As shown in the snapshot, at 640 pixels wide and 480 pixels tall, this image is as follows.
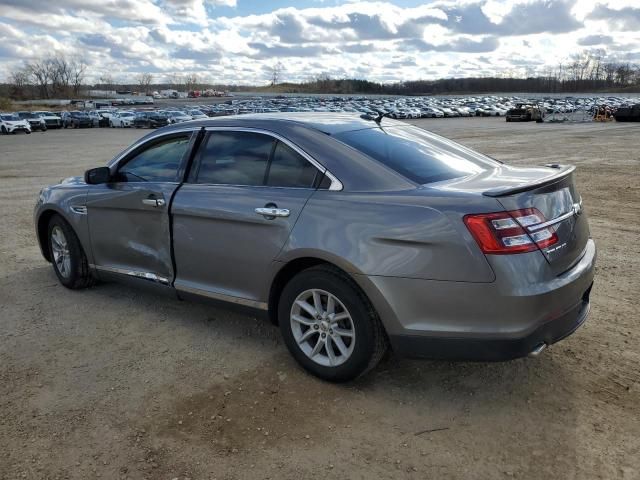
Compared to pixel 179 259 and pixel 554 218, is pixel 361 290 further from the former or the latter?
pixel 179 259

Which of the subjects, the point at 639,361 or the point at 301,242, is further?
the point at 639,361

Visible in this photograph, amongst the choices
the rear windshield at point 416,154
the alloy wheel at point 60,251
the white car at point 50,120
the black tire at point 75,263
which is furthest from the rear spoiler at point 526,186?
the white car at point 50,120

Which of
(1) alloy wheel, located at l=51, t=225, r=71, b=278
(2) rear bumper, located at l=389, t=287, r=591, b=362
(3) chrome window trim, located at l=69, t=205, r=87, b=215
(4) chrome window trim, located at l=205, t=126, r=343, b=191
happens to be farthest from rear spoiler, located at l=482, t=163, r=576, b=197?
(1) alloy wheel, located at l=51, t=225, r=71, b=278

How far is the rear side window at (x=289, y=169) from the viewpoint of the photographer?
362 centimetres

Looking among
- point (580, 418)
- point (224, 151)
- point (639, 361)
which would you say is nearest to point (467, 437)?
point (580, 418)

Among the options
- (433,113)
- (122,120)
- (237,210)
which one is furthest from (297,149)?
(433,113)

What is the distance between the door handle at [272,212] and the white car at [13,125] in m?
46.6

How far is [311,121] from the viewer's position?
397cm

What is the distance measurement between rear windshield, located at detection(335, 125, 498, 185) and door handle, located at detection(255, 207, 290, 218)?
0.59 m

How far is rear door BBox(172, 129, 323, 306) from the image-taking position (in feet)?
12.0

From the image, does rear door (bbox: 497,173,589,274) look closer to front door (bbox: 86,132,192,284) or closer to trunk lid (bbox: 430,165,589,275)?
trunk lid (bbox: 430,165,589,275)

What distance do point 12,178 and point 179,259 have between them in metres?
13.1

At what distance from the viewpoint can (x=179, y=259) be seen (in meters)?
4.29

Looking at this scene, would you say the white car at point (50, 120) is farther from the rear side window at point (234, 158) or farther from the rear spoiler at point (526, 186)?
the rear spoiler at point (526, 186)
